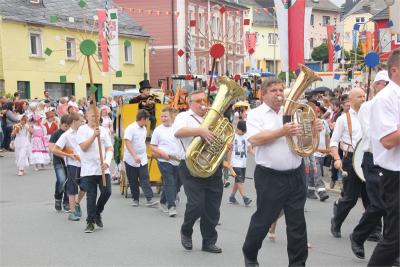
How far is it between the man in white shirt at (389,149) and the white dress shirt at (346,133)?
272 centimetres

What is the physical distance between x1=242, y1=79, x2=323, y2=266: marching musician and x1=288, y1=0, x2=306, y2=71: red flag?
18.8 ft

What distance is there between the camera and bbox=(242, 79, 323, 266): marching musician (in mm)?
5086

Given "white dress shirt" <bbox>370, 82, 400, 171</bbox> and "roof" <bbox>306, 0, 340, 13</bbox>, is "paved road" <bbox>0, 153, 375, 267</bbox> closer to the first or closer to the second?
"white dress shirt" <bbox>370, 82, 400, 171</bbox>

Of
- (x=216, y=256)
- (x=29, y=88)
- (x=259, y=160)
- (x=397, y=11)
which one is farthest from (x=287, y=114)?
(x=29, y=88)

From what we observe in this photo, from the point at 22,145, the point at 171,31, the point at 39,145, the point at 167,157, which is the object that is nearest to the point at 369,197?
the point at 167,157

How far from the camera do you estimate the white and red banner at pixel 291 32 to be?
10.8 metres

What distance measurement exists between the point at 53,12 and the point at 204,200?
1115 inches

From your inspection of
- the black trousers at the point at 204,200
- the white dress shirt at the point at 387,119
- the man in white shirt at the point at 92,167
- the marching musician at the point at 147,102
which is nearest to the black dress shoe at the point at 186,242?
the black trousers at the point at 204,200

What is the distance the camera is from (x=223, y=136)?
6.19 m

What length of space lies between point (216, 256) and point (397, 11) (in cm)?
942

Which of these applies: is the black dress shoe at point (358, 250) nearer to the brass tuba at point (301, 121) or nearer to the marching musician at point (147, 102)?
the brass tuba at point (301, 121)

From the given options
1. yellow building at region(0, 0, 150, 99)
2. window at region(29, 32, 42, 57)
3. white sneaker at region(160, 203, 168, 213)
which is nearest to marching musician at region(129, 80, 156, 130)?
white sneaker at region(160, 203, 168, 213)

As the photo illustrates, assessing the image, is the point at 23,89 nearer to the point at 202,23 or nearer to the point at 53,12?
the point at 53,12

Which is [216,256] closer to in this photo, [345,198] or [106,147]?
[345,198]
